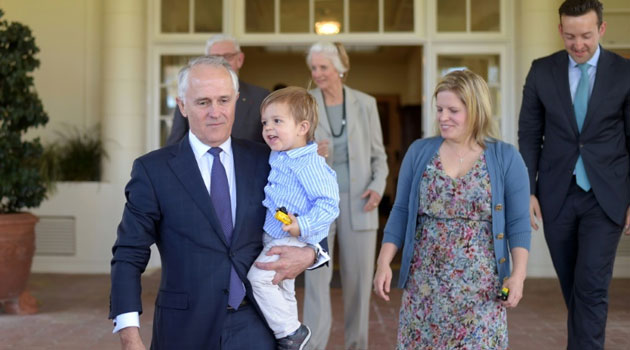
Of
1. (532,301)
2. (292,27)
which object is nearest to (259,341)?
(532,301)

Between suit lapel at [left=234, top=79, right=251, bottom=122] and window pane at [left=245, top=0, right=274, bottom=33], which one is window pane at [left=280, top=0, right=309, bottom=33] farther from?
suit lapel at [left=234, top=79, right=251, bottom=122]

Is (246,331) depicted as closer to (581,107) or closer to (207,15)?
(581,107)

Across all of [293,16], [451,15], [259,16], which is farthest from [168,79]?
[451,15]

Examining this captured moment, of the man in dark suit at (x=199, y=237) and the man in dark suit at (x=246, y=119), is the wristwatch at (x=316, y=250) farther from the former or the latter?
the man in dark suit at (x=246, y=119)

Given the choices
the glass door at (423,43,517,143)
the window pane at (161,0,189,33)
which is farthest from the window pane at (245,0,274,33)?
the glass door at (423,43,517,143)

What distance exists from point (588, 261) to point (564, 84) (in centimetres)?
90

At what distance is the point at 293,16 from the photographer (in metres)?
7.95

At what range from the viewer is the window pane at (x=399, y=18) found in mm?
7817

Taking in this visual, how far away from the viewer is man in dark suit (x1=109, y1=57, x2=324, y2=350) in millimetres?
2406

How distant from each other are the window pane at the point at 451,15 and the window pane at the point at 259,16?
1682 millimetres

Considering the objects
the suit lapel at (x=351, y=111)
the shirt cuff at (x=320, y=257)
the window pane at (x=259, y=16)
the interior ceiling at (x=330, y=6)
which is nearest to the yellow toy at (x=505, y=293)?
the shirt cuff at (x=320, y=257)

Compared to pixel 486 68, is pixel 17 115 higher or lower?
lower

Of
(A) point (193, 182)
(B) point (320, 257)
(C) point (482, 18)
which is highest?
(C) point (482, 18)

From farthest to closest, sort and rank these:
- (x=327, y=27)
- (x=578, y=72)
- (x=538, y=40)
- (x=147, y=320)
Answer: (x=327, y=27)
(x=538, y=40)
(x=147, y=320)
(x=578, y=72)
